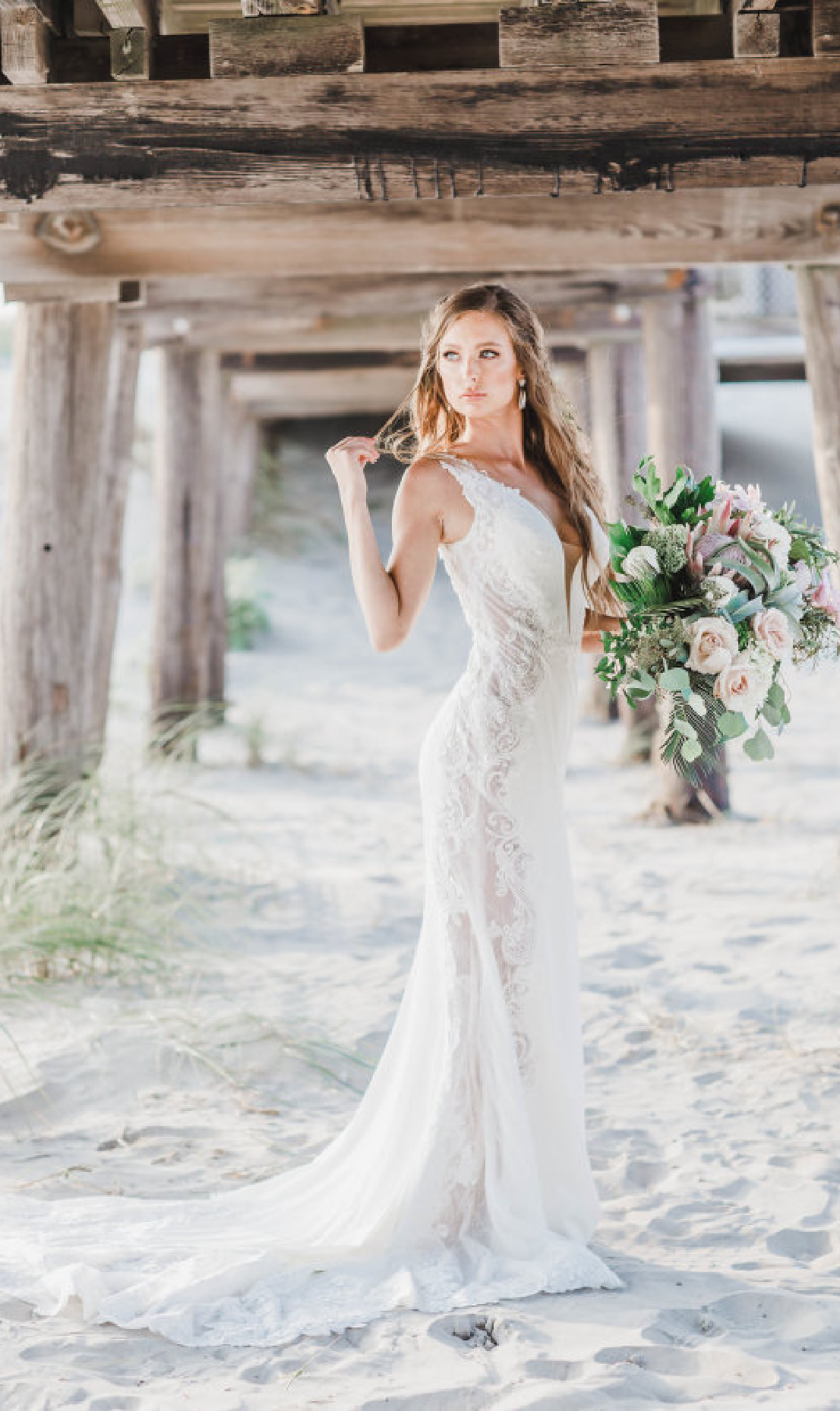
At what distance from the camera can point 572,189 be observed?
421 centimetres

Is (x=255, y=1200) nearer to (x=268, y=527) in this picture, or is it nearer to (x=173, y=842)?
(x=173, y=842)

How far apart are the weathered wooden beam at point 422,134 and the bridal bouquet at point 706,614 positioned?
134 cm

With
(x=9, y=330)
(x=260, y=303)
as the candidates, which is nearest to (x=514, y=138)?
(x=260, y=303)

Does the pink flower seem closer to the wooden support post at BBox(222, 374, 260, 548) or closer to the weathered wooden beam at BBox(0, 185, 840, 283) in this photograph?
the weathered wooden beam at BBox(0, 185, 840, 283)

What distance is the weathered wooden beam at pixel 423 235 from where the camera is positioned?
613 cm

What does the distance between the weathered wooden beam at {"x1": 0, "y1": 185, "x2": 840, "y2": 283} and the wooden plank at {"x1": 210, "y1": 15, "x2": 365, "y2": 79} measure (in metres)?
1.96

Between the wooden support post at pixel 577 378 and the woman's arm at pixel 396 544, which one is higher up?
the wooden support post at pixel 577 378

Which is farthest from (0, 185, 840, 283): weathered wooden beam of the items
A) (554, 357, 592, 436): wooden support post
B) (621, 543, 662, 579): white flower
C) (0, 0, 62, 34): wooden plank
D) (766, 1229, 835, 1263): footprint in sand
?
(554, 357, 592, 436): wooden support post

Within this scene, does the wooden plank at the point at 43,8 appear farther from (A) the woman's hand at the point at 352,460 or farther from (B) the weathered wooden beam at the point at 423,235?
(B) the weathered wooden beam at the point at 423,235

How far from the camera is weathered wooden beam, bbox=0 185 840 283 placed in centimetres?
613

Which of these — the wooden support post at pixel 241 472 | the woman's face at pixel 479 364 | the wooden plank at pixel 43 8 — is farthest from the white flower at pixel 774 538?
the wooden support post at pixel 241 472

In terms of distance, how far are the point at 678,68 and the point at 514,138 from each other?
481 mm

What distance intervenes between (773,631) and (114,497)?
6398 mm

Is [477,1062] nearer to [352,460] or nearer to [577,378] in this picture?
[352,460]
